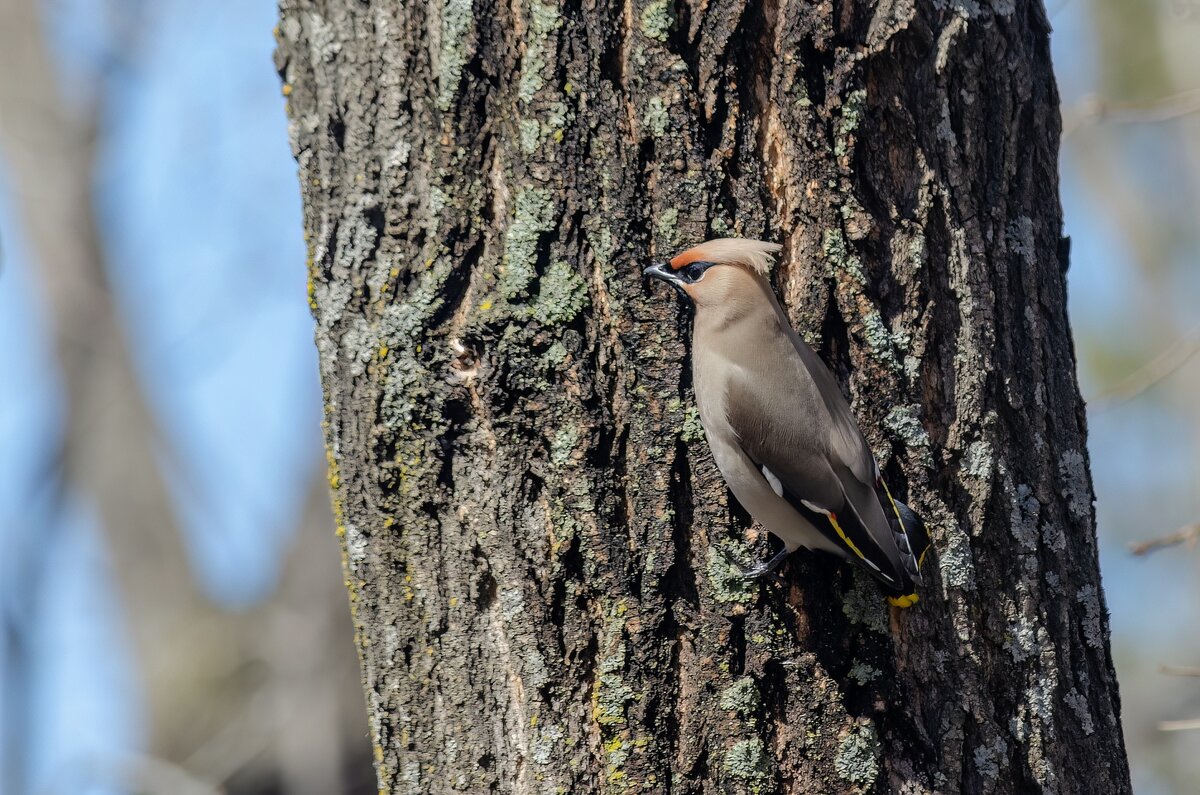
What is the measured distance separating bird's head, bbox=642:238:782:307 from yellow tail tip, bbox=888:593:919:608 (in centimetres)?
73

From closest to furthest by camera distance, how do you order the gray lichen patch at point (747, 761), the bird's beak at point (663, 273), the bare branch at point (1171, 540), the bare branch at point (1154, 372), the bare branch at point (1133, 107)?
the gray lichen patch at point (747, 761)
the bird's beak at point (663, 273)
the bare branch at point (1171, 540)
the bare branch at point (1154, 372)
the bare branch at point (1133, 107)

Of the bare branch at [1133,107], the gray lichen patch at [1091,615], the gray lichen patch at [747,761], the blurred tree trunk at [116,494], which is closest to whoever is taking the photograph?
the gray lichen patch at [747,761]

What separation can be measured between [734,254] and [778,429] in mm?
561

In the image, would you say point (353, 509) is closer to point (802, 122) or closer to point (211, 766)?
point (802, 122)

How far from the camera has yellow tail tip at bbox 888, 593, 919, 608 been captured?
2574 millimetres

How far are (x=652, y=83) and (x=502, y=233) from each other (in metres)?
0.44

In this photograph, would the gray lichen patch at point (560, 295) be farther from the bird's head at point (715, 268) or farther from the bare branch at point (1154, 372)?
the bare branch at point (1154, 372)

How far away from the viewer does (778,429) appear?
2.98 m

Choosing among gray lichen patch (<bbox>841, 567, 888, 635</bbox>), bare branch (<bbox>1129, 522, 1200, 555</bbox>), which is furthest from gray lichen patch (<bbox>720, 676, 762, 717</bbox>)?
bare branch (<bbox>1129, 522, 1200, 555</bbox>)

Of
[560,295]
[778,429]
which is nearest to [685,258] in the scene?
[560,295]

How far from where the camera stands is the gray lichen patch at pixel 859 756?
8.21ft

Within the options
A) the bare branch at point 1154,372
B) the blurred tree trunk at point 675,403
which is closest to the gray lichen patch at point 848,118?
the blurred tree trunk at point 675,403

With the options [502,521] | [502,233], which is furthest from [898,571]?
[502,233]

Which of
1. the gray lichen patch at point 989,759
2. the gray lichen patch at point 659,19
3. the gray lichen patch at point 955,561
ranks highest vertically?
the gray lichen patch at point 659,19
